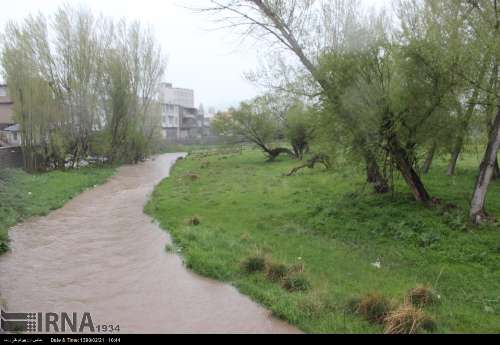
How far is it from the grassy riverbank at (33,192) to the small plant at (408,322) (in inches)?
332

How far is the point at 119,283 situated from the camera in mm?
6801

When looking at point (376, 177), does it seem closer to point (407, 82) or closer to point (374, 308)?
point (407, 82)

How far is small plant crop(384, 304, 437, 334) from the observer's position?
457 cm

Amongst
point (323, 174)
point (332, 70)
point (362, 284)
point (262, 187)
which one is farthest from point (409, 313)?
point (323, 174)

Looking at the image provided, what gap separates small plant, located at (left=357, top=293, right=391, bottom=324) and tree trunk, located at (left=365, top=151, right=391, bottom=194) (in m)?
5.43

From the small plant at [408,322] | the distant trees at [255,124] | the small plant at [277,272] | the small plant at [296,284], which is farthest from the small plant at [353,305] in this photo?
the distant trees at [255,124]

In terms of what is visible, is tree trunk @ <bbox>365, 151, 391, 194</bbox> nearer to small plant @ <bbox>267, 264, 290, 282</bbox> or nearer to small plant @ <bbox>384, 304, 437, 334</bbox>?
small plant @ <bbox>267, 264, 290, 282</bbox>

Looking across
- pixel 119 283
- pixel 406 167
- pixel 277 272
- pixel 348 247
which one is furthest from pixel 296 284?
pixel 406 167

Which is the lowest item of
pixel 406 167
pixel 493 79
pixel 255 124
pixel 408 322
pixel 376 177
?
pixel 408 322

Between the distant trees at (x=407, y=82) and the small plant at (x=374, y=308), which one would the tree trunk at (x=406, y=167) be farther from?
the small plant at (x=374, y=308)

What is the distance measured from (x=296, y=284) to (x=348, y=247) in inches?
99.3

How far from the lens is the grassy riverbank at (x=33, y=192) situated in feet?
38.5

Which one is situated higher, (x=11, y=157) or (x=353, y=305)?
(x=11, y=157)

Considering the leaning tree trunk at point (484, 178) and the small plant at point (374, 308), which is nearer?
the small plant at point (374, 308)
